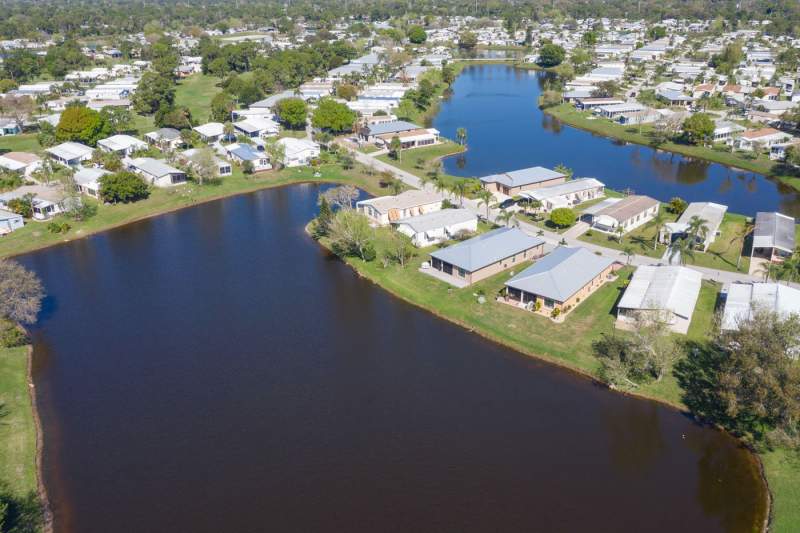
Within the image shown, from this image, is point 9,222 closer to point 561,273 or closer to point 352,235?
point 352,235

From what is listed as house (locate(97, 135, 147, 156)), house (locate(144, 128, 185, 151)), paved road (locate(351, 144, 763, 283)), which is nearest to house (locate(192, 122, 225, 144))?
house (locate(144, 128, 185, 151))

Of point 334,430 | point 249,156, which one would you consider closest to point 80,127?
point 249,156

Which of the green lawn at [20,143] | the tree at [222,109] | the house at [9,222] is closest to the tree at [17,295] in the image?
the house at [9,222]

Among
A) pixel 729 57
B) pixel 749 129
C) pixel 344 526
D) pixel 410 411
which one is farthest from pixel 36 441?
Answer: pixel 729 57

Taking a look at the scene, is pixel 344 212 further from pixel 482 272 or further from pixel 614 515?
pixel 614 515

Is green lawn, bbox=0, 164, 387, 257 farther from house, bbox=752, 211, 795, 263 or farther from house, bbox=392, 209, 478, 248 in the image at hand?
house, bbox=752, 211, 795, 263

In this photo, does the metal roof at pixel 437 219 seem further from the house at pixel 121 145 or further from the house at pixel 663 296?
the house at pixel 121 145

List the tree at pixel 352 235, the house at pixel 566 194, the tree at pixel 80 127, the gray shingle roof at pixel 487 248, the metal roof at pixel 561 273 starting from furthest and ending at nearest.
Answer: the tree at pixel 80 127 → the house at pixel 566 194 → the tree at pixel 352 235 → the gray shingle roof at pixel 487 248 → the metal roof at pixel 561 273
